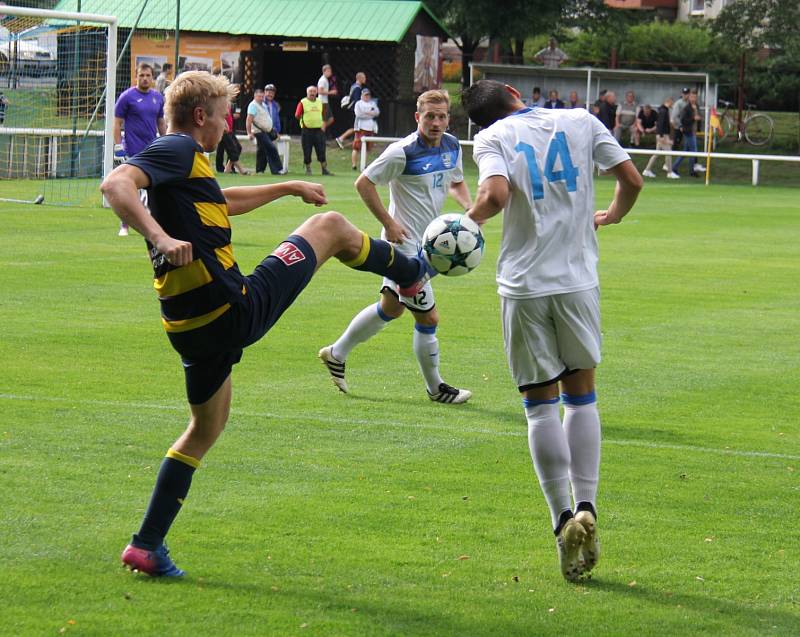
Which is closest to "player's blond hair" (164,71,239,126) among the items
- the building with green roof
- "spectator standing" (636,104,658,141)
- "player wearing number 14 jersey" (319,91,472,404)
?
"player wearing number 14 jersey" (319,91,472,404)

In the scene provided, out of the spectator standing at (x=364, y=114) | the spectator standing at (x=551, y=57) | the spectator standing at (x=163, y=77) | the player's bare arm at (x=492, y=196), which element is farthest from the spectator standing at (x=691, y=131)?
the player's bare arm at (x=492, y=196)

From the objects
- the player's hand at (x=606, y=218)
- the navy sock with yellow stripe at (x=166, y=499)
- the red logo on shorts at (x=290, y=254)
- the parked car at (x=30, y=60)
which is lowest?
→ the navy sock with yellow stripe at (x=166, y=499)

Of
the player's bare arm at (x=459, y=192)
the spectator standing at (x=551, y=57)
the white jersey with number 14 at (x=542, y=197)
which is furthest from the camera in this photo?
the spectator standing at (x=551, y=57)

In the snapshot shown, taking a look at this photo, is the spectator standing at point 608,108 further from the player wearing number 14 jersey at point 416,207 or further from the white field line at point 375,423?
the white field line at point 375,423

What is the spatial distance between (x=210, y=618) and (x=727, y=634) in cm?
190

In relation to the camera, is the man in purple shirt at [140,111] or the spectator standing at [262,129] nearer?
the man in purple shirt at [140,111]

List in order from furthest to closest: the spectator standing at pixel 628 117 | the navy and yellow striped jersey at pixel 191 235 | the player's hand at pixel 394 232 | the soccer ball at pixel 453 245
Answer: the spectator standing at pixel 628 117, the player's hand at pixel 394 232, the soccer ball at pixel 453 245, the navy and yellow striped jersey at pixel 191 235

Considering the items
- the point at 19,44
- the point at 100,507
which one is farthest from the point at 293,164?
the point at 100,507

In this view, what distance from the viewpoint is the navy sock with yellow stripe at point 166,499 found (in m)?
5.34

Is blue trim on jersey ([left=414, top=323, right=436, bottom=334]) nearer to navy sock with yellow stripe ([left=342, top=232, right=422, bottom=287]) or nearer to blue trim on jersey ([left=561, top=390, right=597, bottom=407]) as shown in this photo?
navy sock with yellow stripe ([left=342, top=232, right=422, bottom=287])

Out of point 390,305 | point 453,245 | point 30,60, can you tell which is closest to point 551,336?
point 453,245

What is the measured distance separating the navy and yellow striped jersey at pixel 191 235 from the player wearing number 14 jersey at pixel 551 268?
42.3 inches

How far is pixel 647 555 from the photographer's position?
19.2ft

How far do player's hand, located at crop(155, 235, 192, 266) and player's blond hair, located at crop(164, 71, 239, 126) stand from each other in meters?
0.66
